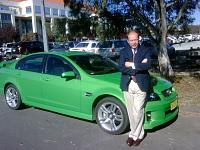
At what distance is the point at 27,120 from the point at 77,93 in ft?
4.71

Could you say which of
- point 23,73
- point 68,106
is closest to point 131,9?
point 23,73

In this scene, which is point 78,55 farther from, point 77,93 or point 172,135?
point 172,135

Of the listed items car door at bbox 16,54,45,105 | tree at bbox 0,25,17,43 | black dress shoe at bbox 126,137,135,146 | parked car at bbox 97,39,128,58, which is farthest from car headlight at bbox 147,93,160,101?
tree at bbox 0,25,17,43

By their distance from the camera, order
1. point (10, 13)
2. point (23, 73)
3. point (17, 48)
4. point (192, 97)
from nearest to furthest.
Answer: point (23, 73) → point (192, 97) → point (17, 48) → point (10, 13)

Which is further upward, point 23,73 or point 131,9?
point 131,9

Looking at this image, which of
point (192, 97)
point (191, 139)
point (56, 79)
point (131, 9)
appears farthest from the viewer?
point (131, 9)

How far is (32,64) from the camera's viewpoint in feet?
25.1

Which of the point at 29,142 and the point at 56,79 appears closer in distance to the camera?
the point at 29,142

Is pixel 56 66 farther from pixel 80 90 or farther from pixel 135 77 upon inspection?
pixel 135 77

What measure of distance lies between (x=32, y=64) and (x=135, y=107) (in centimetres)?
332

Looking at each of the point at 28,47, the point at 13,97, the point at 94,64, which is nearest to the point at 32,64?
the point at 13,97

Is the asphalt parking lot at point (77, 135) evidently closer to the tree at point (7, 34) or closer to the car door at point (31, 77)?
the car door at point (31, 77)

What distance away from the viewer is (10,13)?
8506cm

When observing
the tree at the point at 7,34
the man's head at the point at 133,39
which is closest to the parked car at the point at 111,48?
the man's head at the point at 133,39
